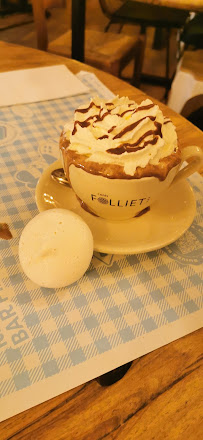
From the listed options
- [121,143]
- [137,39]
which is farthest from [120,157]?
[137,39]

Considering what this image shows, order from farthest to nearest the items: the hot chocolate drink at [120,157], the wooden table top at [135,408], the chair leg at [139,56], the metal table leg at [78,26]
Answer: the chair leg at [139,56] → the metal table leg at [78,26] → the hot chocolate drink at [120,157] → the wooden table top at [135,408]

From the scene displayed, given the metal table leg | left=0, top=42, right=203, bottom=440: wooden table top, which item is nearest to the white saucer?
left=0, top=42, right=203, bottom=440: wooden table top

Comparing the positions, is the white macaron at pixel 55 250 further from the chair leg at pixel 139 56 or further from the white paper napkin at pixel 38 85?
the chair leg at pixel 139 56

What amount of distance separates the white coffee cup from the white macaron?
0.05 meters

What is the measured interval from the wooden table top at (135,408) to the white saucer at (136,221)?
0.14 meters

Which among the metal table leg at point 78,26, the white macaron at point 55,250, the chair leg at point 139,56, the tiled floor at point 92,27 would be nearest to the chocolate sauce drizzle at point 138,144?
the white macaron at point 55,250

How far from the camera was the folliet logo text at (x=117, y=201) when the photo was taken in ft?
1.46

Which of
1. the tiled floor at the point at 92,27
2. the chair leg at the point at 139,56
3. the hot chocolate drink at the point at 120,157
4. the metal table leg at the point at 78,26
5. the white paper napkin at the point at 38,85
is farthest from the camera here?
the tiled floor at the point at 92,27

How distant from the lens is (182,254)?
49 cm

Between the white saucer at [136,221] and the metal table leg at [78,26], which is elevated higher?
the metal table leg at [78,26]

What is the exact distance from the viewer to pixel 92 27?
11.0 feet

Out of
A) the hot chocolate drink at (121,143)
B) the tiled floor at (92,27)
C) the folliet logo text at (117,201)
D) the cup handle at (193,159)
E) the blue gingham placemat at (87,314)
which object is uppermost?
the hot chocolate drink at (121,143)

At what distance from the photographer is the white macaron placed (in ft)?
1.28

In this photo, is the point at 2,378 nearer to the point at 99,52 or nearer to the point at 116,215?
the point at 116,215
